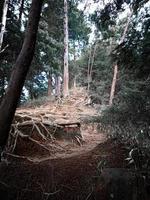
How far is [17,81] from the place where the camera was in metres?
6.42

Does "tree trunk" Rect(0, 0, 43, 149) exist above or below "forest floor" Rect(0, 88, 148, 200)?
above

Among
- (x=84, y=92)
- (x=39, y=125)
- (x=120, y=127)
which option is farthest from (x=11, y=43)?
(x=84, y=92)

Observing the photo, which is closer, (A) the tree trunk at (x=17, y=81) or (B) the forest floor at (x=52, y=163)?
(A) the tree trunk at (x=17, y=81)

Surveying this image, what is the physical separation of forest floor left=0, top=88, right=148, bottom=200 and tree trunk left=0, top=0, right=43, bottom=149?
3.78 ft

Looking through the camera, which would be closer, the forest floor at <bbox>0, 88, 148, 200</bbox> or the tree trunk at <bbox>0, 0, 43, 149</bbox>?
the tree trunk at <bbox>0, 0, 43, 149</bbox>

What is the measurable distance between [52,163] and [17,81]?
9.01 ft

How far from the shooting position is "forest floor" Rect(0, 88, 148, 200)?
646cm

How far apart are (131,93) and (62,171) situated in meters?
3.01

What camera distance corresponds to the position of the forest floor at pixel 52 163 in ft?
21.2

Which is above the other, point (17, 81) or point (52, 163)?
point (17, 81)

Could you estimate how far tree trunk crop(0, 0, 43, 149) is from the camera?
20.9ft

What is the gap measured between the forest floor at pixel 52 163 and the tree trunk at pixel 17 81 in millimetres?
1152

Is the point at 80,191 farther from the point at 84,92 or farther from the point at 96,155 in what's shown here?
the point at 84,92

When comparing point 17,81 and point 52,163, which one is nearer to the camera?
point 17,81
